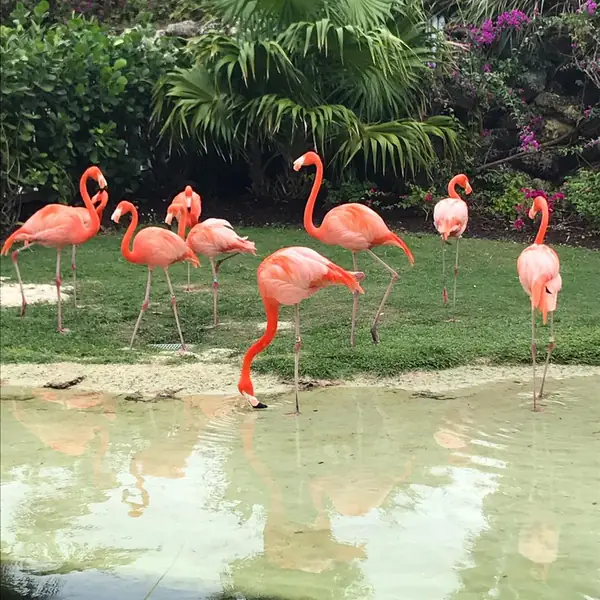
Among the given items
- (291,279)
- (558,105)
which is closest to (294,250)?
(291,279)

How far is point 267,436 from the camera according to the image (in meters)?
3.94

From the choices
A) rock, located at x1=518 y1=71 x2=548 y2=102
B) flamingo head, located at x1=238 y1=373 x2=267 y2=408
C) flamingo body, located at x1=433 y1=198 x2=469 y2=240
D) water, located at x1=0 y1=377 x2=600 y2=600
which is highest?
rock, located at x1=518 y1=71 x2=548 y2=102

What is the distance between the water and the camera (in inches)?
105

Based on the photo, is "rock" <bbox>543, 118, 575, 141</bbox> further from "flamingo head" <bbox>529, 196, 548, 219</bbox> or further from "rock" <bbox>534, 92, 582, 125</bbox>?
"flamingo head" <bbox>529, 196, 548, 219</bbox>

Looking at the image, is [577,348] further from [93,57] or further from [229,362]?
[93,57]

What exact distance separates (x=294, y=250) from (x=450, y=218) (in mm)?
1998

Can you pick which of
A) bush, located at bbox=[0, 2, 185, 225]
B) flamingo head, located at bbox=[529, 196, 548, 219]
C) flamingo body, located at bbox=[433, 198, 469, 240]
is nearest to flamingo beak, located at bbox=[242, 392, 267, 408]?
flamingo head, located at bbox=[529, 196, 548, 219]

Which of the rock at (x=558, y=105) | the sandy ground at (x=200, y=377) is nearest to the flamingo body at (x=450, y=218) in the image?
the sandy ground at (x=200, y=377)

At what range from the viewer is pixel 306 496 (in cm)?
335

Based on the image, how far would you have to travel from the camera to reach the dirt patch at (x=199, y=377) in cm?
459

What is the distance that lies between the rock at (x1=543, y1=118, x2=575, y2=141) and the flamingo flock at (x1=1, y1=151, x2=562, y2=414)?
4.46 metres

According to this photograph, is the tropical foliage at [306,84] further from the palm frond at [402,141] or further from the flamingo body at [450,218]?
the flamingo body at [450,218]

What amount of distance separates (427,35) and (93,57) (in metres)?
4.00

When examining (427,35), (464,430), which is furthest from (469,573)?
(427,35)
